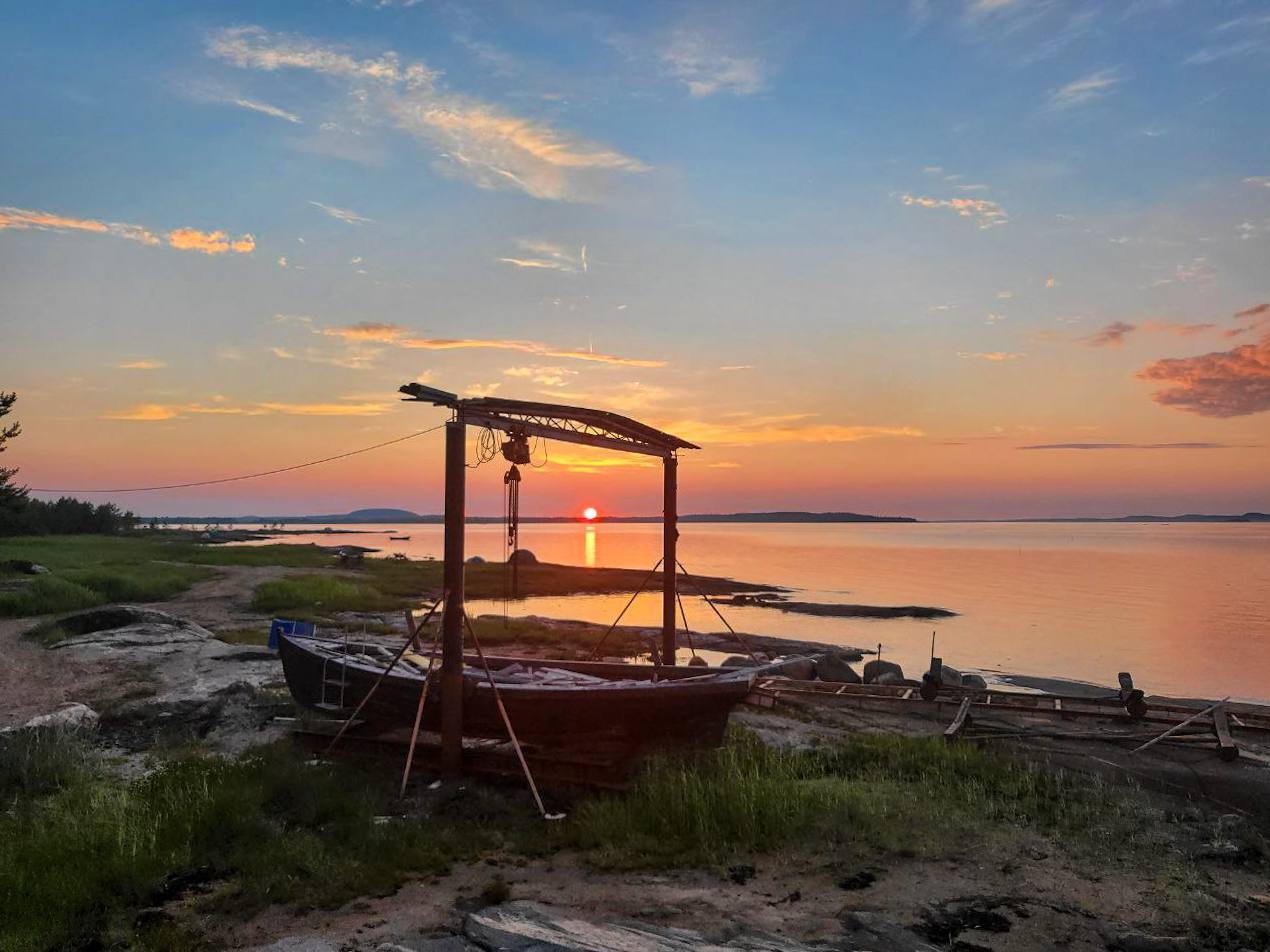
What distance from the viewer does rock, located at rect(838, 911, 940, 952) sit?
7.00m

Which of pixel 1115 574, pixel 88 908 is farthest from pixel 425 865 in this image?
pixel 1115 574

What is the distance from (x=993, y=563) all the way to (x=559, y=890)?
10721 cm

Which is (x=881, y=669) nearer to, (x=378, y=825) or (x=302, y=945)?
(x=378, y=825)

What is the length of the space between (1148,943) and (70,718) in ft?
51.4

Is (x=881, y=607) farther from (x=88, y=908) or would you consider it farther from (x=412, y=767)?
(x=88, y=908)

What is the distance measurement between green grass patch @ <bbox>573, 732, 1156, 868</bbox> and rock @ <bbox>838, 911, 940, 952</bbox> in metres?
1.64

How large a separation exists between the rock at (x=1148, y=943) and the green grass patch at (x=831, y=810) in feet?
7.24

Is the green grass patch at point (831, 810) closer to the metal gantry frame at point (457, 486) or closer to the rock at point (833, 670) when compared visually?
the metal gantry frame at point (457, 486)

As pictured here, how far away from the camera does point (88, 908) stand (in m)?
7.70

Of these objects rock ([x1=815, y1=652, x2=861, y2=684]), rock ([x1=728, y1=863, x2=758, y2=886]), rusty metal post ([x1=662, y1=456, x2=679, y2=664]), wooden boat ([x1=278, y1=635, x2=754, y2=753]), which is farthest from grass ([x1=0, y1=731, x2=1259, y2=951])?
rock ([x1=815, y1=652, x2=861, y2=684])

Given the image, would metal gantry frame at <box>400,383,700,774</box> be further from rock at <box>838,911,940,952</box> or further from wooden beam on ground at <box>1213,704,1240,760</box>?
wooden beam on ground at <box>1213,704,1240,760</box>

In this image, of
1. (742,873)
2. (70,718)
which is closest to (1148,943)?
(742,873)

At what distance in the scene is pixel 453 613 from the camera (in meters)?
12.2

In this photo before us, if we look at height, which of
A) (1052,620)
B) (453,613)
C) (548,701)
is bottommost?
(1052,620)
